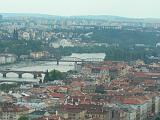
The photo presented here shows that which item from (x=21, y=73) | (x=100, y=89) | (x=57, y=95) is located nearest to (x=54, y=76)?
(x=21, y=73)

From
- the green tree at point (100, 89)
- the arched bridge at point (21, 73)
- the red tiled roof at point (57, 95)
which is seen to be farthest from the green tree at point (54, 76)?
the red tiled roof at point (57, 95)

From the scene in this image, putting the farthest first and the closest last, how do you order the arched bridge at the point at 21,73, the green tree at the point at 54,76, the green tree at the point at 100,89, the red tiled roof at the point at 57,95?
1. the arched bridge at the point at 21,73
2. the green tree at the point at 54,76
3. the green tree at the point at 100,89
4. the red tiled roof at the point at 57,95

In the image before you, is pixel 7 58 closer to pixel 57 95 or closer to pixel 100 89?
pixel 100 89

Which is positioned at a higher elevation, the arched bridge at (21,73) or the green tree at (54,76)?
the green tree at (54,76)

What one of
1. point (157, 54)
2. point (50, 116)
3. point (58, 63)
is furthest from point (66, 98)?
point (157, 54)

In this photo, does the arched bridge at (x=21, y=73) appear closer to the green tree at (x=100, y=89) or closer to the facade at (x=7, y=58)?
the facade at (x=7, y=58)

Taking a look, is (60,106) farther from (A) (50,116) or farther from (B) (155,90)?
(B) (155,90)

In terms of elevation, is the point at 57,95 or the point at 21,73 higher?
the point at 57,95

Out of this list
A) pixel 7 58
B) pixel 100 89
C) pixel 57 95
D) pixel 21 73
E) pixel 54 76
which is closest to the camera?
pixel 57 95

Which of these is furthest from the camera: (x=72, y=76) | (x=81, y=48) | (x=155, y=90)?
(x=81, y=48)

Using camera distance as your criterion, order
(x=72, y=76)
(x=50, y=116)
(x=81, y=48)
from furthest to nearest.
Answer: (x=81, y=48) → (x=72, y=76) → (x=50, y=116)

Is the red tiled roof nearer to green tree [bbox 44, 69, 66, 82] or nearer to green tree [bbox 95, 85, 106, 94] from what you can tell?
green tree [bbox 95, 85, 106, 94]
